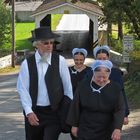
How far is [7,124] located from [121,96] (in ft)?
25.3

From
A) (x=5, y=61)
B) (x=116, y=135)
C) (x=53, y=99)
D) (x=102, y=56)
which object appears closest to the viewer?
(x=116, y=135)

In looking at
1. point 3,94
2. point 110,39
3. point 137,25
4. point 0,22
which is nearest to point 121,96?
point 3,94

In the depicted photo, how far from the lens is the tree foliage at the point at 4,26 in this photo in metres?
49.8

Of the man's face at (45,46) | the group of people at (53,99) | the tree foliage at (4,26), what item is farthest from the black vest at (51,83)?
the tree foliage at (4,26)

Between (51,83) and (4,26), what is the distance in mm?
43990

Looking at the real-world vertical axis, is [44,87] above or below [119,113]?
above

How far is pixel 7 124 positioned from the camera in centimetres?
1352

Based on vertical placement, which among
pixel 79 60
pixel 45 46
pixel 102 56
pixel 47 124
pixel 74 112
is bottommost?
pixel 47 124

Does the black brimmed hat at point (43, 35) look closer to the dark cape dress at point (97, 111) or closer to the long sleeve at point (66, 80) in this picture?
the long sleeve at point (66, 80)

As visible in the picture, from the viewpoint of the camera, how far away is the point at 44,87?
6.73 meters

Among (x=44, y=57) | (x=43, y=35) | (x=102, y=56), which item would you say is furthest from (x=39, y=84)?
(x=102, y=56)

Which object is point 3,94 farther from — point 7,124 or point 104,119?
point 104,119

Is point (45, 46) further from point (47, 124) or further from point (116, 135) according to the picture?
point (116, 135)

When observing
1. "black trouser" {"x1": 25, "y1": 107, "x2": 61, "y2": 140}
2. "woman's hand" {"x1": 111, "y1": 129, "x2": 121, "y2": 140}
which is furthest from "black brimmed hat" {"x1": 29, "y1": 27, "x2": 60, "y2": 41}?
"woman's hand" {"x1": 111, "y1": 129, "x2": 121, "y2": 140}
